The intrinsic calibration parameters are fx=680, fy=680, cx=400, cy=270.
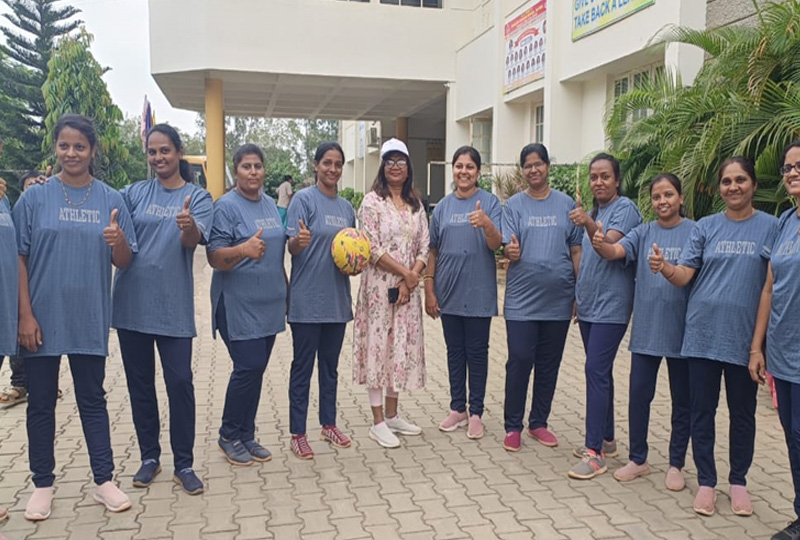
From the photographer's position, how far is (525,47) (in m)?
13.2

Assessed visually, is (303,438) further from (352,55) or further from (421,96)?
(421,96)

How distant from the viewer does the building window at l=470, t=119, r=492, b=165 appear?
53.7 ft

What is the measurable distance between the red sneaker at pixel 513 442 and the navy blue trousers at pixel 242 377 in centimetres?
167

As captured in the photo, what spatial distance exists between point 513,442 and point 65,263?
9.57ft

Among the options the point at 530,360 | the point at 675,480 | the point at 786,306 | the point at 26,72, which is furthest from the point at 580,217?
the point at 26,72

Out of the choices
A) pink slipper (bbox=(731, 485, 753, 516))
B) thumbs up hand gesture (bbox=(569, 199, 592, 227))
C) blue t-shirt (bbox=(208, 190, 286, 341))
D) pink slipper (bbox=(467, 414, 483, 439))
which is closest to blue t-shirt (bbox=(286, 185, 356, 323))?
blue t-shirt (bbox=(208, 190, 286, 341))

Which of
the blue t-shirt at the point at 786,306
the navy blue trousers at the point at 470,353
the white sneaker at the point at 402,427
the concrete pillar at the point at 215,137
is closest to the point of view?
the blue t-shirt at the point at 786,306

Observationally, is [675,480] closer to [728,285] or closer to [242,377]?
[728,285]

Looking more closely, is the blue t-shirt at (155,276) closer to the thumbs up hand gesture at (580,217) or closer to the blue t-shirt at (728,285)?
the thumbs up hand gesture at (580,217)

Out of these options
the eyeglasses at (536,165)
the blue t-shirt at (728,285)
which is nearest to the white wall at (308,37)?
the eyeglasses at (536,165)

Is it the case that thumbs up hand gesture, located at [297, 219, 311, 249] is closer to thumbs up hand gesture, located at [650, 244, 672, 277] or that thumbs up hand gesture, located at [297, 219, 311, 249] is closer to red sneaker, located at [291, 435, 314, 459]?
red sneaker, located at [291, 435, 314, 459]

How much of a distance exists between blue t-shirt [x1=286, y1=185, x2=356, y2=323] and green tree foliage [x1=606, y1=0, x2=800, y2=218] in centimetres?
337

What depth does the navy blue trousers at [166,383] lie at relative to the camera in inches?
150

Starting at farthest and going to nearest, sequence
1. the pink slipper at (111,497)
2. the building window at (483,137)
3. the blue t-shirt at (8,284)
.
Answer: the building window at (483,137) < the pink slipper at (111,497) < the blue t-shirt at (8,284)
